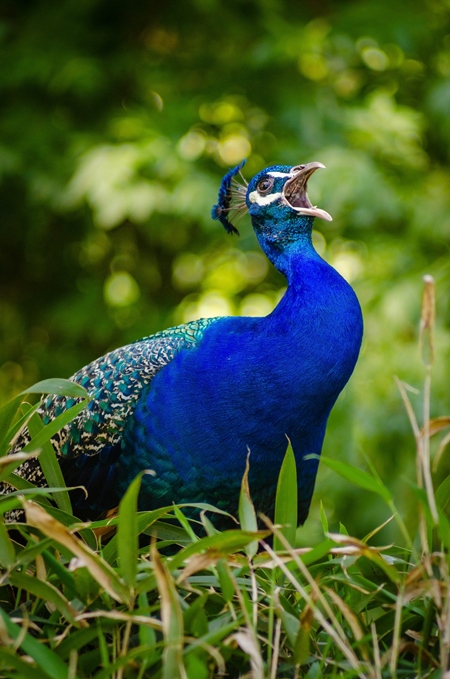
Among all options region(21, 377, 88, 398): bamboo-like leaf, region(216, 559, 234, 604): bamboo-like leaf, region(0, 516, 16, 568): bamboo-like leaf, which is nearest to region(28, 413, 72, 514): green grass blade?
region(21, 377, 88, 398): bamboo-like leaf

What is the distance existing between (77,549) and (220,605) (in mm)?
279

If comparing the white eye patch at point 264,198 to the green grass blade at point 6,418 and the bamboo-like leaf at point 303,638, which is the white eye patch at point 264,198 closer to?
the green grass blade at point 6,418

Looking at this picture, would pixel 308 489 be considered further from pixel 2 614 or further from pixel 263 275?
pixel 263 275

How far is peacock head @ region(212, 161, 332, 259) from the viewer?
2.43 meters

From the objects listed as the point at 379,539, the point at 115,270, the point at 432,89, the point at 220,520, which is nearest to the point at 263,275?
the point at 115,270

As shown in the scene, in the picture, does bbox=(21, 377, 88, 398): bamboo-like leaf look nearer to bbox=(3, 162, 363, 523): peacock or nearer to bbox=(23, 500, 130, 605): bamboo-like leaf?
bbox=(23, 500, 130, 605): bamboo-like leaf

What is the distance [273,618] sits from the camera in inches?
55.3

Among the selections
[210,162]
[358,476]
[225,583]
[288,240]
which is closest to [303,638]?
[225,583]

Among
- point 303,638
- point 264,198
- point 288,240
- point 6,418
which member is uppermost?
point 264,198

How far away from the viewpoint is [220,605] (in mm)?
1438

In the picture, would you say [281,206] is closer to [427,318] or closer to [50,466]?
[50,466]

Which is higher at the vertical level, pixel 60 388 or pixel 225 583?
pixel 60 388

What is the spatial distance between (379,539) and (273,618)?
282 centimetres

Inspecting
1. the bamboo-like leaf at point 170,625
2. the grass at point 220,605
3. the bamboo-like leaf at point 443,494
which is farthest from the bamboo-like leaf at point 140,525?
the bamboo-like leaf at point 443,494
